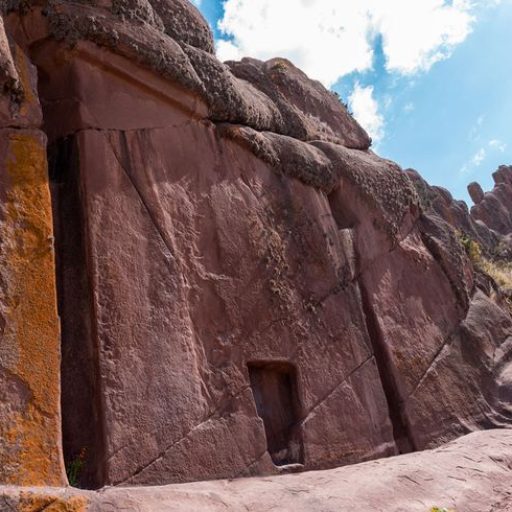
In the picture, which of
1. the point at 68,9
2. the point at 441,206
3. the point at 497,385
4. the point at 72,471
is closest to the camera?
the point at 72,471

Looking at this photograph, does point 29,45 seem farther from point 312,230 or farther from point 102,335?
point 312,230

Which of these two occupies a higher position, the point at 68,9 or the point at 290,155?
the point at 68,9

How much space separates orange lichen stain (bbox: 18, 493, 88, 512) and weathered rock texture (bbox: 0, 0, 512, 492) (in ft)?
1.24

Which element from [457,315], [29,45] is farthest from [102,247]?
[457,315]

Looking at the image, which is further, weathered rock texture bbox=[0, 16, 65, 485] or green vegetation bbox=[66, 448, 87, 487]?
green vegetation bbox=[66, 448, 87, 487]

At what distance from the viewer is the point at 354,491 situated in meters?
4.89

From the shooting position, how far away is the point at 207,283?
5898 millimetres

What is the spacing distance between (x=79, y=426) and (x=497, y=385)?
6230 mm

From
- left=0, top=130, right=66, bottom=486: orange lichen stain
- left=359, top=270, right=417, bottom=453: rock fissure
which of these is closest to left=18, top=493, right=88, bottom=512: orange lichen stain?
left=0, top=130, right=66, bottom=486: orange lichen stain

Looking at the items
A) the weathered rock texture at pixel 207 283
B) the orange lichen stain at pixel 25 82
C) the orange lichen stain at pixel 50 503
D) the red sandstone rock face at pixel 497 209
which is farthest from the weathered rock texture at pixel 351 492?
the red sandstone rock face at pixel 497 209

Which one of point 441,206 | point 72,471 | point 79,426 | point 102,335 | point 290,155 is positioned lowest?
point 72,471


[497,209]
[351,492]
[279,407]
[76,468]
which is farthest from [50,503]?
[497,209]

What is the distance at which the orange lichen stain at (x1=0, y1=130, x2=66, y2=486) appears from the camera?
3867 mm

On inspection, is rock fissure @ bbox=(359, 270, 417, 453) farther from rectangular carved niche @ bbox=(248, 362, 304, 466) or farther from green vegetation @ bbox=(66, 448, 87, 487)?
→ green vegetation @ bbox=(66, 448, 87, 487)
